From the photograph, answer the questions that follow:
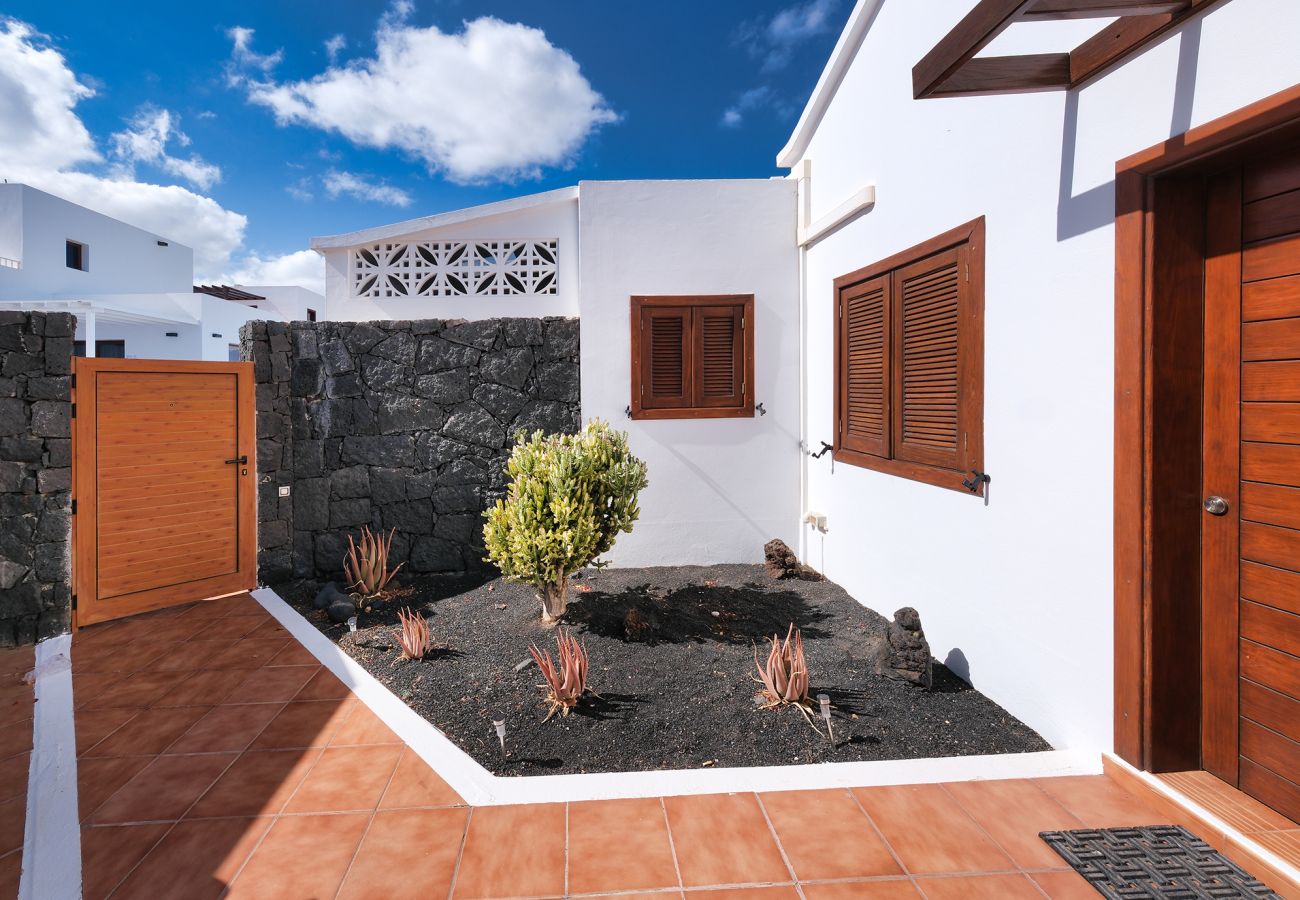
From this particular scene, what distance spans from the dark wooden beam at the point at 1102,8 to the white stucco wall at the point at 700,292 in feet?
12.5

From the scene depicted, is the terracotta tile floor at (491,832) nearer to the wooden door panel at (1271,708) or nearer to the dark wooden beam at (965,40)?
the wooden door panel at (1271,708)

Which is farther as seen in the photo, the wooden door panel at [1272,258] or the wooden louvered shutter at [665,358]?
the wooden louvered shutter at [665,358]

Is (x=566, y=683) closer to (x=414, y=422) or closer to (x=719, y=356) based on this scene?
(x=719, y=356)

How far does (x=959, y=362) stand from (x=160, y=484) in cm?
644

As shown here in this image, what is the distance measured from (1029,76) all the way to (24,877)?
16.6 ft

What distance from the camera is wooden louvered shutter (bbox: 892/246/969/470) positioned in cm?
358

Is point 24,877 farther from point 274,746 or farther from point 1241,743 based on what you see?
point 1241,743

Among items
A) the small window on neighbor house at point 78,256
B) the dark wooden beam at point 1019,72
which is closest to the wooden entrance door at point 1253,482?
the dark wooden beam at point 1019,72

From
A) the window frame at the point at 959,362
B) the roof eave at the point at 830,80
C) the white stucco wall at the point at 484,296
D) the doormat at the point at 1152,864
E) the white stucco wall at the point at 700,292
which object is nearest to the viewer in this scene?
the doormat at the point at 1152,864

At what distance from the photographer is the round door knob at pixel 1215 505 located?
2.26m

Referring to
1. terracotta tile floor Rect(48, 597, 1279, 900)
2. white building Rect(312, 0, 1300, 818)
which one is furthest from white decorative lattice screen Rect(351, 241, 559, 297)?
terracotta tile floor Rect(48, 597, 1279, 900)

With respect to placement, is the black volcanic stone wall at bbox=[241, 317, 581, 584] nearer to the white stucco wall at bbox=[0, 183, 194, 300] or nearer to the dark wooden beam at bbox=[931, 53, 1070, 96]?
the dark wooden beam at bbox=[931, 53, 1070, 96]

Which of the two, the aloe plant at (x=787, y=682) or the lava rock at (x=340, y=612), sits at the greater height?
the aloe plant at (x=787, y=682)

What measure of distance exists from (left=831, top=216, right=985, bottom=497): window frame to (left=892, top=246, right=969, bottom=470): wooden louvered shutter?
0.03 metres
